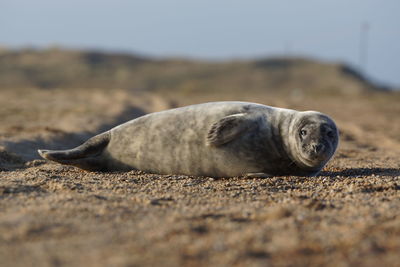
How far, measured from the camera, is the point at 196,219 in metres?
3.04

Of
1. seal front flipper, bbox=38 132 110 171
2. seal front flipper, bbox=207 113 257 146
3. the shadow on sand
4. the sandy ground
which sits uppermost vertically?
seal front flipper, bbox=207 113 257 146

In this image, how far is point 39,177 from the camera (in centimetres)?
442

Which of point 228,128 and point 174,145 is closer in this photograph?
point 228,128

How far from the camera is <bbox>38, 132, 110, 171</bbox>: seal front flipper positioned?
530 centimetres

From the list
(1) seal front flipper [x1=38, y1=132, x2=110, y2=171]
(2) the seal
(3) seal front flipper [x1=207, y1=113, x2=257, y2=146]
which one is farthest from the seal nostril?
(1) seal front flipper [x1=38, y1=132, x2=110, y2=171]

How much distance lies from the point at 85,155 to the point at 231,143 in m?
1.62

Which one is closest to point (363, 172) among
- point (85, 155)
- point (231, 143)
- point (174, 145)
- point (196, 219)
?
point (231, 143)

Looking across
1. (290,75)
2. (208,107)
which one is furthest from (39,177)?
(290,75)

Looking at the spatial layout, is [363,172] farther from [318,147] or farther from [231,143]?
[231,143]

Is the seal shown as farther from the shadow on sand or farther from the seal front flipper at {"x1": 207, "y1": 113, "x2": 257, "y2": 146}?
the shadow on sand

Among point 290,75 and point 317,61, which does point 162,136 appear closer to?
point 290,75

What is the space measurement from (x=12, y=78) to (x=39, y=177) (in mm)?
34544

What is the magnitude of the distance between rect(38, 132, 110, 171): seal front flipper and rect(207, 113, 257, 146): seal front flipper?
4.15 feet

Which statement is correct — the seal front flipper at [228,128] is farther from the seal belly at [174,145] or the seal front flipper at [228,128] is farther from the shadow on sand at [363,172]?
the shadow on sand at [363,172]
